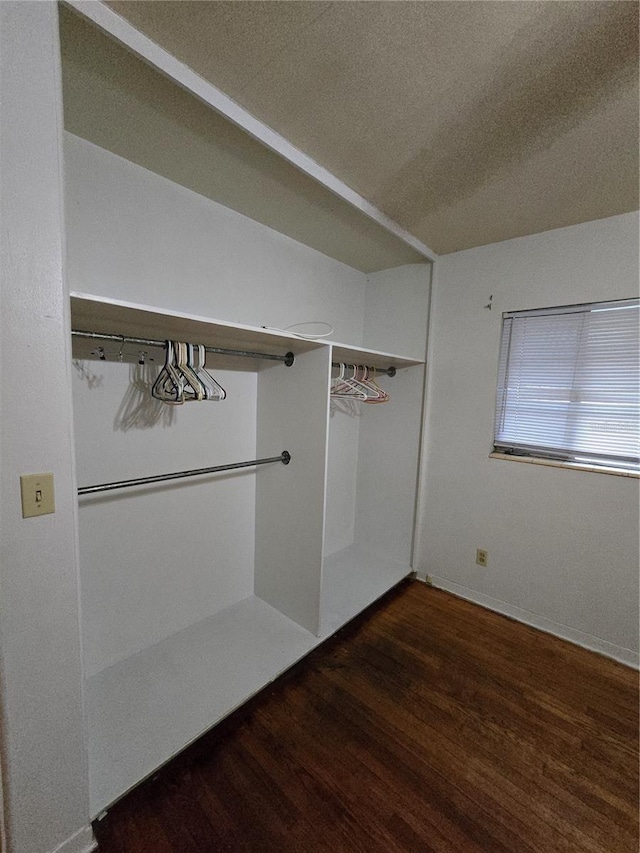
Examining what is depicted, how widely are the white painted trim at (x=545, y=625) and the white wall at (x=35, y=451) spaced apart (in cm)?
223

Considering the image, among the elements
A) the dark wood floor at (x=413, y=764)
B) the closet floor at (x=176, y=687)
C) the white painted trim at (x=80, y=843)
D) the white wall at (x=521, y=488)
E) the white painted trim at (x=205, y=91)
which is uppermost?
the white painted trim at (x=205, y=91)

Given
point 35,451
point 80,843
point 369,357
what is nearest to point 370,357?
point 369,357

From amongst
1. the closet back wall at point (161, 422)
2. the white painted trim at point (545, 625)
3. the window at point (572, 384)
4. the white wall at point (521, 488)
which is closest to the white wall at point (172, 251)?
the closet back wall at point (161, 422)

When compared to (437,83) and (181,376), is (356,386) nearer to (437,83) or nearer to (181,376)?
(181,376)

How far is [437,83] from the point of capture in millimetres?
1104

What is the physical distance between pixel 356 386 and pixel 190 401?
3.62ft

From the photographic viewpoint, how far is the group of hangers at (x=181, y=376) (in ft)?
4.64

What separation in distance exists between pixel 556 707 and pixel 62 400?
2.35 meters

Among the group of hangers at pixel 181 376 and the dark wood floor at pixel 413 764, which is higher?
the group of hangers at pixel 181 376

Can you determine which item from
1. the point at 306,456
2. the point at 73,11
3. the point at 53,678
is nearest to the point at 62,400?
the point at 53,678

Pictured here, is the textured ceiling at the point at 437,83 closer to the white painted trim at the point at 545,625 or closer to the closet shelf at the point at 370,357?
the closet shelf at the point at 370,357

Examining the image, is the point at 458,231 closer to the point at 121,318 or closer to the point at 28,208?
→ the point at 121,318

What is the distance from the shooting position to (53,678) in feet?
3.13

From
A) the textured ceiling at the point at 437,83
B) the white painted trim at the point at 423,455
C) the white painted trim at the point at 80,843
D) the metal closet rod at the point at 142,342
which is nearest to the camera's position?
the textured ceiling at the point at 437,83
